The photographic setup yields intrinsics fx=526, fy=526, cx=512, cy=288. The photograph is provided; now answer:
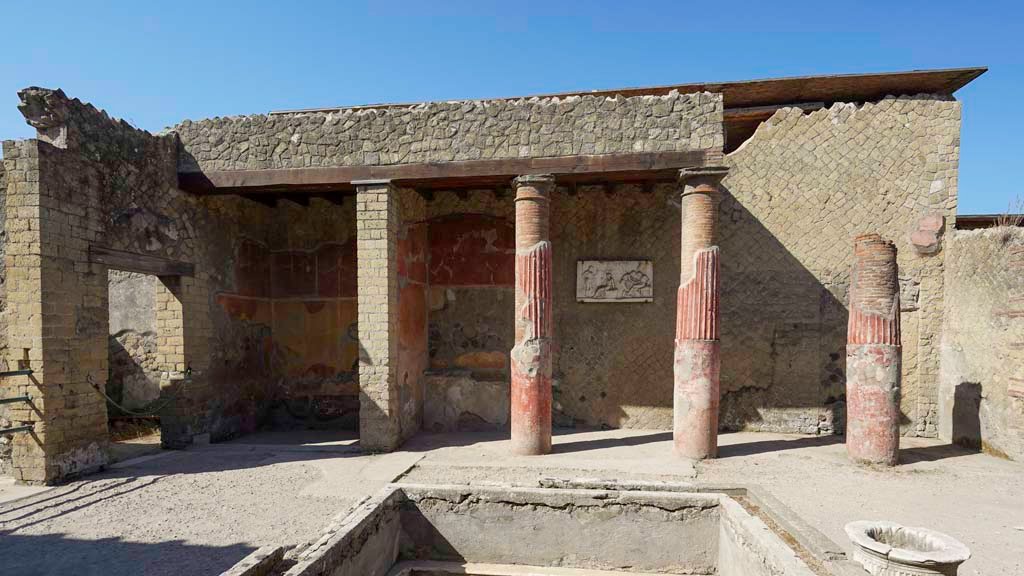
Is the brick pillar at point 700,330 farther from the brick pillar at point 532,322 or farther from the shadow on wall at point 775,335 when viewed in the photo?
the shadow on wall at point 775,335

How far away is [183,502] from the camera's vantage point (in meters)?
5.11

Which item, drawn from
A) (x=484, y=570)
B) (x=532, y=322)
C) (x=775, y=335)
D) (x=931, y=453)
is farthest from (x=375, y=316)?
(x=931, y=453)

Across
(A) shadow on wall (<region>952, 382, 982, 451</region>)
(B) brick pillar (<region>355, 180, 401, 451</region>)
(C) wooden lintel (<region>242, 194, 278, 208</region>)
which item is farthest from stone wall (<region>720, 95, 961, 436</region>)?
(C) wooden lintel (<region>242, 194, 278, 208</region>)

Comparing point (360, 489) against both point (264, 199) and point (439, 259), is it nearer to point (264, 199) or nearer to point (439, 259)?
point (439, 259)

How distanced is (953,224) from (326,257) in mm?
9481

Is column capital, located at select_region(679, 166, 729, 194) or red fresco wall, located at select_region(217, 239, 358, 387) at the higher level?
column capital, located at select_region(679, 166, 729, 194)

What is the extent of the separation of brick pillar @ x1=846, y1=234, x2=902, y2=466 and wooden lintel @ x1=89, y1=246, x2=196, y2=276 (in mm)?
8496

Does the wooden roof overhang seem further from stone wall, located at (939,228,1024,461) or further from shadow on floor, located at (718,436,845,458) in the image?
shadow on floor, located at (718,436,845,458)

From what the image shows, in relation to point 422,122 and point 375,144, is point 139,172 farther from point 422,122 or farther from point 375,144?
point 422,122

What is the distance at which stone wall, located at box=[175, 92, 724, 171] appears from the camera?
20.9ft

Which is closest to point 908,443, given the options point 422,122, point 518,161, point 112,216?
point 518,161

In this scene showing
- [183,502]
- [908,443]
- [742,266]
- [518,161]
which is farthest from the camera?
[742,266]

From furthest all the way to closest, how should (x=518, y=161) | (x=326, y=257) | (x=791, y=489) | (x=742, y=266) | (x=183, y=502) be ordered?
Answer: 1. (x=326, y=257)
2. (x=742, y=266)
3. (x=518, y=161)
4. (x=791, y=489)
5. (x=183, y=502)

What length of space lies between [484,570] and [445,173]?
14.7 ft
